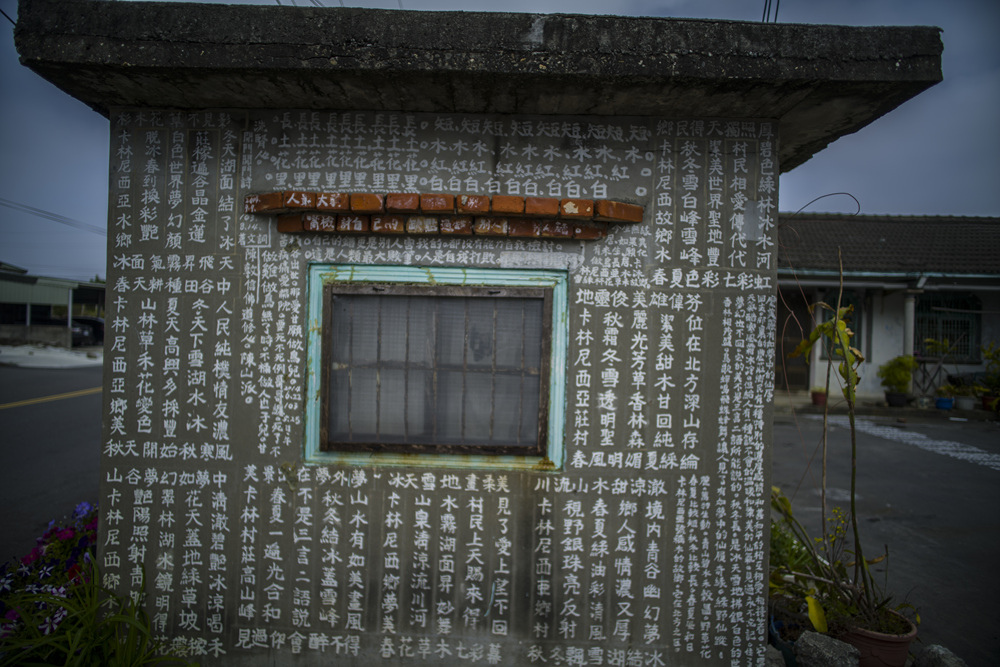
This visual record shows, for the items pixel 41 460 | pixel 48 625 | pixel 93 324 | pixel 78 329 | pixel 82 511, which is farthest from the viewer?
pixel 93 324

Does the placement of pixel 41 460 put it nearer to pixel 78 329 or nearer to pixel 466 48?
pixel 466 48

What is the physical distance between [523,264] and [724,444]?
150 centimetres

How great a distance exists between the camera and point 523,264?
8.96 ft

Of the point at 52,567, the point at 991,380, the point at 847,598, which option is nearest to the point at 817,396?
the point at 991,380

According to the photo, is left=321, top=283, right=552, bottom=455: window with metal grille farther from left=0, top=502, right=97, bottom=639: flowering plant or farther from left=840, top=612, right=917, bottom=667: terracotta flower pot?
left=840, top=612, right=917, bottom=667: terracotta flower pot

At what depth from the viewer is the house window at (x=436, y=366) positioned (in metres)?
2.74

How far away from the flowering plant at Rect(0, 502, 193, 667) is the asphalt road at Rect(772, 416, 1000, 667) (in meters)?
4.43

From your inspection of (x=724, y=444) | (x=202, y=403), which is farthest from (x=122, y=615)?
(x=724, y=444)

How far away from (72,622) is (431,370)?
7.55 ft

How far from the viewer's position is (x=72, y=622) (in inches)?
103

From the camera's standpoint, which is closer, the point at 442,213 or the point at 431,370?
the point at 442,213

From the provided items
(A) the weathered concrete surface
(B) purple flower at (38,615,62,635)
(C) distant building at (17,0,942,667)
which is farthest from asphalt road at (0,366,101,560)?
(A) the weathered concrete surface

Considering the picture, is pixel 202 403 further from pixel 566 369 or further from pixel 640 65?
pixel 640 65

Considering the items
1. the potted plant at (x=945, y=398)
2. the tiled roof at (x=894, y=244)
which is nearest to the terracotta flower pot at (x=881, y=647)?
the tiled roof at (x=894, y=244)
